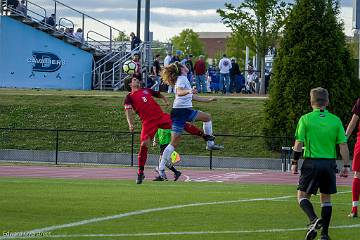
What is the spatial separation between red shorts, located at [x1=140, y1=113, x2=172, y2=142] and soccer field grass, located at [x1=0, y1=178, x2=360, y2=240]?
1.56 metres

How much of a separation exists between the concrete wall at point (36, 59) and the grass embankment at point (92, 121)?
626 centimetres

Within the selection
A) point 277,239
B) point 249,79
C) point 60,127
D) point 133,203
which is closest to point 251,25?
point 249,79

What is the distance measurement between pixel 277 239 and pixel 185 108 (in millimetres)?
8476

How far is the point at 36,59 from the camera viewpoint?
51.7m

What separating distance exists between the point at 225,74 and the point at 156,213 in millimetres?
34404

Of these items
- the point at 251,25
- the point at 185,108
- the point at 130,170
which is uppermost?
the point at 251,25

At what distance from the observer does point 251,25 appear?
171 feet

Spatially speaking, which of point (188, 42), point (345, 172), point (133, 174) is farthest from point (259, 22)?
point (188, 42)

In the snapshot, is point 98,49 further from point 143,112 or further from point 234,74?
point 143,112

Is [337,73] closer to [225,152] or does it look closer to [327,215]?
[225,152]

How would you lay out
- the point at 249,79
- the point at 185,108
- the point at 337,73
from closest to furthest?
the point at 185,108
the point at 337,73
the point at 249,79

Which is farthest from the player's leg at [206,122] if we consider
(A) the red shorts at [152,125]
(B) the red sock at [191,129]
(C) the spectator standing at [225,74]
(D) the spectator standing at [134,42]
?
(D) the spectator standing at [134,42]

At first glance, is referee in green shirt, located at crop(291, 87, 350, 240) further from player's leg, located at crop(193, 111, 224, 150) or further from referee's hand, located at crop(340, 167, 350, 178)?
player's leg, located at crop(193, 111, 224, 150)

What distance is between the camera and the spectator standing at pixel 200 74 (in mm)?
44906
